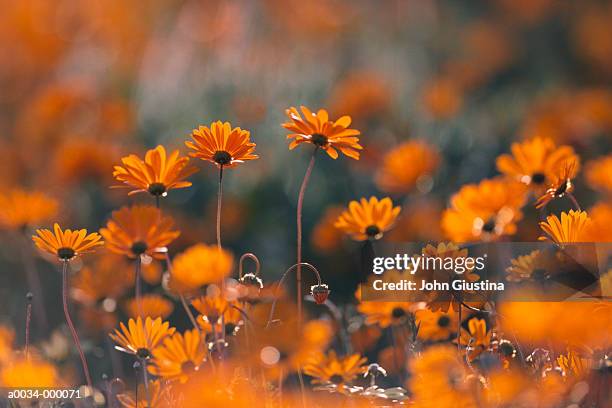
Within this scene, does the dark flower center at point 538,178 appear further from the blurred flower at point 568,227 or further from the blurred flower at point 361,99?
the blurred flower at point 361,99

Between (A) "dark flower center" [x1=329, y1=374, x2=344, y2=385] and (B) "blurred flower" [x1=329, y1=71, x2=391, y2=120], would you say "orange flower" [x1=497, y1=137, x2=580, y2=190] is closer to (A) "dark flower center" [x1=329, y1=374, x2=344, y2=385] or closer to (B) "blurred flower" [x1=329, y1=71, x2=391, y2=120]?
(A) "dark flower center" [x1=329, y1=374, x2=344, y2=385]

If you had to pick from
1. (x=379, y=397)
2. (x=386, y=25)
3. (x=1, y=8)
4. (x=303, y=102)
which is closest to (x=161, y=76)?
(x=303, y=102)

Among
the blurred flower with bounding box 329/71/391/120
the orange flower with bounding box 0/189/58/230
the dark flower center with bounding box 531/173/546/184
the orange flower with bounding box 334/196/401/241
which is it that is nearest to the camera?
the orange flower with bounding box 334/196/401/241

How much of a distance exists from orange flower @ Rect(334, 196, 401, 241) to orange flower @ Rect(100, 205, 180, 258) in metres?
0.25

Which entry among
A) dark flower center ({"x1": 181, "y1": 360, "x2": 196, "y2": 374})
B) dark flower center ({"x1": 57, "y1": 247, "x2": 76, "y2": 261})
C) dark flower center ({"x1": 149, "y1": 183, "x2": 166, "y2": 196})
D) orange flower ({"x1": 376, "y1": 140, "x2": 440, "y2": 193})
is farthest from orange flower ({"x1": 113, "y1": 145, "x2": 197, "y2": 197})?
orange flower ({"x1": 376, "y1": 140, "x2": 440, "y2": 193})

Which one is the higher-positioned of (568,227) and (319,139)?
(319,139)

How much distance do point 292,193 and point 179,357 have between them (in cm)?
171

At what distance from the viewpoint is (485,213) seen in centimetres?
135

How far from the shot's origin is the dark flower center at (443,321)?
125 cm

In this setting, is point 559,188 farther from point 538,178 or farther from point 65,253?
point 65,253

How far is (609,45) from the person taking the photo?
5.09 m

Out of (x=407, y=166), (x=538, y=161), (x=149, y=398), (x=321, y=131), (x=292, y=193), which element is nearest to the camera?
(x=149, y=398)

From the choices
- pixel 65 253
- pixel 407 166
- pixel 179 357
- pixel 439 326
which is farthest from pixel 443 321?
pixel 407 166

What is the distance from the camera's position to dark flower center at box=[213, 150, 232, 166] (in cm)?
112
